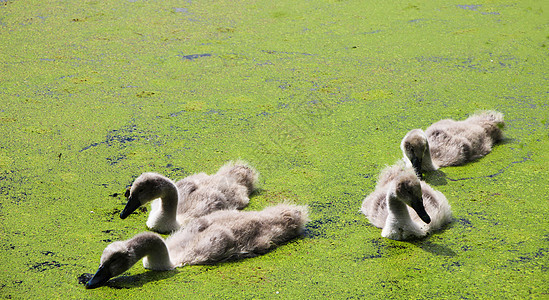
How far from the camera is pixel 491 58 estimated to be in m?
Result: 6.12

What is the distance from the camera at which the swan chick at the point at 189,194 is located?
3439mm

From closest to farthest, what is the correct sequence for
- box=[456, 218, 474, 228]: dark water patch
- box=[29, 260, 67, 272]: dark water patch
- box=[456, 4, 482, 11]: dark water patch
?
box=[29, 260, 67, 272]: dark water patch
box=[456, 218, 474, 228]: dark water patch
box=[456, 4, 482, 11]: dark water patch

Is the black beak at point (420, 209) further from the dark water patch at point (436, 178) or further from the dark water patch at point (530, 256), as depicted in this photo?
the dark water patch at point (436, 178)

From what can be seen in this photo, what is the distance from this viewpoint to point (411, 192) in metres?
3.33

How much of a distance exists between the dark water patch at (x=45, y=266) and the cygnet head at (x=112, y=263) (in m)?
0.29

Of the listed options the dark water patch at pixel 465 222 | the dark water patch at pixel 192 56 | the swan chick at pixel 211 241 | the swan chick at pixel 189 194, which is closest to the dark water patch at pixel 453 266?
the dark water patch at pixel 465 222

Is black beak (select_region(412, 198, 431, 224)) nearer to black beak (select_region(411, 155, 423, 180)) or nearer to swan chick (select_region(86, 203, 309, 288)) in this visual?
swan chick (select_region(86, 203, 309, 288))

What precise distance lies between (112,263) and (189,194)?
0.86m

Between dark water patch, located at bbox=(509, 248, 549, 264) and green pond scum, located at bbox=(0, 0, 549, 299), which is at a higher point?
dark water patch, located at bbox=(509, 248, 549, 264)

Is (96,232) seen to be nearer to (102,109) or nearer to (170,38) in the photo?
(102,109)

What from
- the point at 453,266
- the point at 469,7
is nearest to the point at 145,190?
the point at 453,266

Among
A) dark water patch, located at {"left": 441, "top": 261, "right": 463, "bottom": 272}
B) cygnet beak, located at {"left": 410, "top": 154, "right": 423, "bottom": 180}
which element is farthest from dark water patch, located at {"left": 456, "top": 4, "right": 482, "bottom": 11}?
dark water patch, located at {"left": 441, "top": 261, "right": 463, "bottom": 272}

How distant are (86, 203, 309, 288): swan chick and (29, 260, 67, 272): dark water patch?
30 centimetres

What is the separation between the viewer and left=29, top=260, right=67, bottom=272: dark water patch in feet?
10.0
